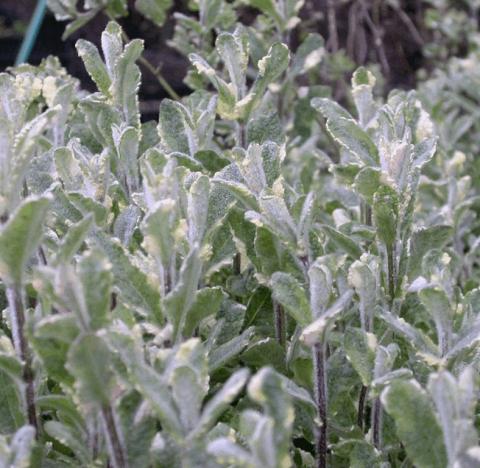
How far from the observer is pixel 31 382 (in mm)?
839

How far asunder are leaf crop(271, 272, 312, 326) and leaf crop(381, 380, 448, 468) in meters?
0.17

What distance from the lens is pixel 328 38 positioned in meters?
4.64

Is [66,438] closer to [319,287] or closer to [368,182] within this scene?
[319,287]

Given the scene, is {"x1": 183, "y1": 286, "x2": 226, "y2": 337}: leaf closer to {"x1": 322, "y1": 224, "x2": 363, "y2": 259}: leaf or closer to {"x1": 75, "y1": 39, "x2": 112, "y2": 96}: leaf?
{"x1": 322, "y1": 224, "x2": 363, "y2": 259}: leaf

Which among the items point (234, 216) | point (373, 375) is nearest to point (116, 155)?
point (234, 216)

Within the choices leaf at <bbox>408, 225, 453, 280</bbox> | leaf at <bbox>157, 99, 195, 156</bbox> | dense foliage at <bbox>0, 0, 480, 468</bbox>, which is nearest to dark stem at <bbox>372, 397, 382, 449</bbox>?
dense foliage at <bbox>0, 0, 480, 468</bbox>

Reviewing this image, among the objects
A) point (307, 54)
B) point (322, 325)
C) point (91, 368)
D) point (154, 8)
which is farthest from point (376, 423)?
point (154, 8)

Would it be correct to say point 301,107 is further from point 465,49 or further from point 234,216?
point 465,49

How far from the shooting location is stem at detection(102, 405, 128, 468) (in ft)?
2.39

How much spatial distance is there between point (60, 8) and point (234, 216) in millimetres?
1136

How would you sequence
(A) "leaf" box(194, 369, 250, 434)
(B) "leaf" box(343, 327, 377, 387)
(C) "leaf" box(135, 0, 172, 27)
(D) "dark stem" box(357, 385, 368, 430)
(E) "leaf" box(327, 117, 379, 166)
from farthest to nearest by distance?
(C) "leaf" box(135, 0, 172, 27)
(E) "leaf" box(327, 117, 379, 166)
(D) "dark stem" box(357, 385, 368, 430)
(B) "leaf" box(343, 327, 377, 387)
(A) "leaf" box(194, 369, 250, 434)

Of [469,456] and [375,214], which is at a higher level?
[375,214]

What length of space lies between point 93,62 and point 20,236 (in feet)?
1.76

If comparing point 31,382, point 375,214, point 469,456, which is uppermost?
point 375,214
